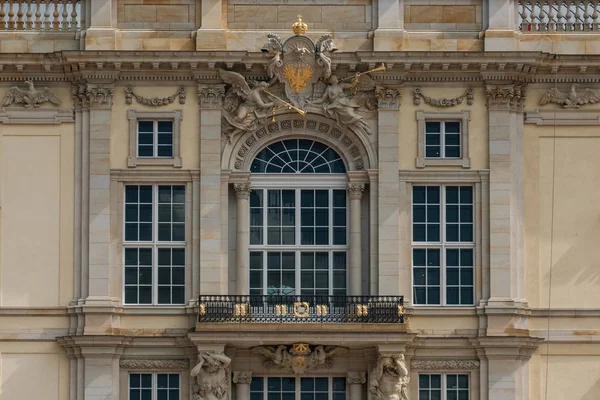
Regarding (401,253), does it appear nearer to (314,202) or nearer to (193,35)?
(314,202)

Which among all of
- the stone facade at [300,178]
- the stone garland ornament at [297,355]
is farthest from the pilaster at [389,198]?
the stone garland ornament at [297,355]

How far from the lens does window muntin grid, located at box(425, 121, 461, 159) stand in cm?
7144

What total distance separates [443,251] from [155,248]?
6.41 metres

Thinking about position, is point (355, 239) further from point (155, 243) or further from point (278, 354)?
point (155, 243)

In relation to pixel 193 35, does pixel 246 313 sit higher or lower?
lower

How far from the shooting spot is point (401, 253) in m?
71.0

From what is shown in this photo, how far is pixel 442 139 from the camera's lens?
71500 mm

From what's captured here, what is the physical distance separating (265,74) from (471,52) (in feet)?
15.2

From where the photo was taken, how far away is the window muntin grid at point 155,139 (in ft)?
234

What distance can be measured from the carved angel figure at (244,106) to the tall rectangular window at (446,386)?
6.79 meters

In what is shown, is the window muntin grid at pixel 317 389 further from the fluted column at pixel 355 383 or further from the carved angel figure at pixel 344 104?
the carved angel figure at pixel 344 104

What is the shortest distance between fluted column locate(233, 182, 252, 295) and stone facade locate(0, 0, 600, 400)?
5 cm

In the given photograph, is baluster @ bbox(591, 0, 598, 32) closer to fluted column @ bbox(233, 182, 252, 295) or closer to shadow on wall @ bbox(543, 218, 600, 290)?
shadow on wall @ bbox(543, 218, 600, 290)

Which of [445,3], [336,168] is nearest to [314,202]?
[336,168]
